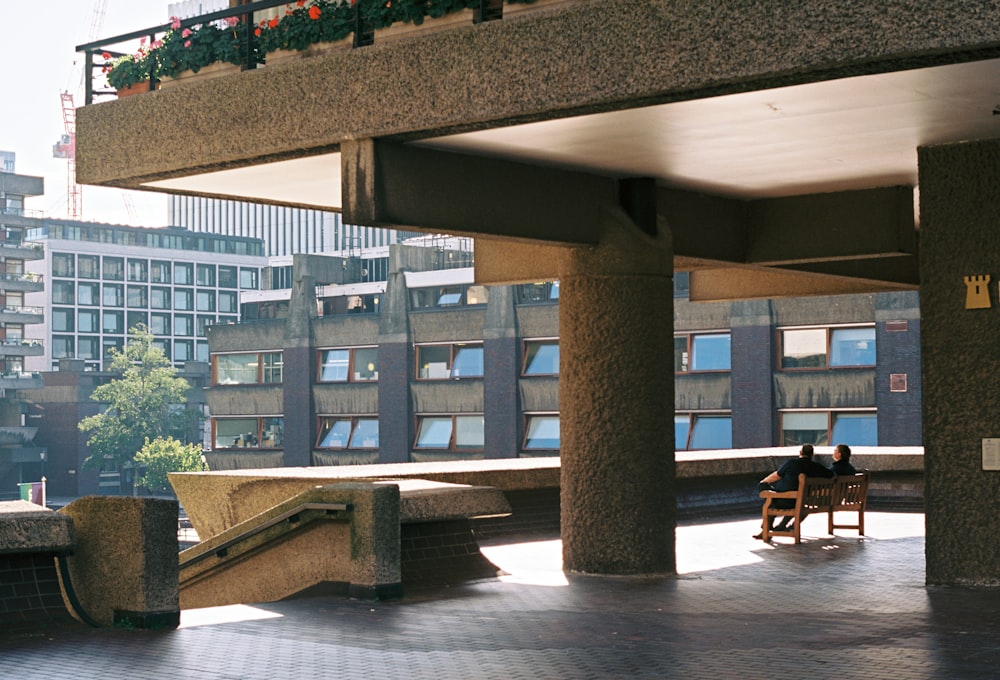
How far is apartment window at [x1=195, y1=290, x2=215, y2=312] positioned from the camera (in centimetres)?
15150

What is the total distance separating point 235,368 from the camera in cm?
8219

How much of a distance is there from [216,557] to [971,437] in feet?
24.0

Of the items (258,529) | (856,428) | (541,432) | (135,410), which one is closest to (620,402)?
(258,529)

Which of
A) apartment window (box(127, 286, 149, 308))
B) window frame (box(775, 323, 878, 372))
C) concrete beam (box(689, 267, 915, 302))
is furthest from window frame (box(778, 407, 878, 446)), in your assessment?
apartment window (box(127, 286, 149, 308))

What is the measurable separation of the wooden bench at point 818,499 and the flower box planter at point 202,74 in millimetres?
8619

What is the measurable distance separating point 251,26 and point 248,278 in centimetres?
14632

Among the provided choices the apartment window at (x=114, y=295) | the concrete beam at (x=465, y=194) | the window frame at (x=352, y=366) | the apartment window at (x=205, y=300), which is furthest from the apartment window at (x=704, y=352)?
the apartment window at (x=205, y=300)

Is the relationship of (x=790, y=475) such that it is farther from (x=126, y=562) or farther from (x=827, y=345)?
(x=827, y=345)

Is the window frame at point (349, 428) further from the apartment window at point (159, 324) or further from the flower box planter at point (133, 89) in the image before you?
the apartment window at point (159, 324)

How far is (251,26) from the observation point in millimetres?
14117

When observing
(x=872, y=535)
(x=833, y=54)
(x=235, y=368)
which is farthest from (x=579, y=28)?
(x=235, y=368)

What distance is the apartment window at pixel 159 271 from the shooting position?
147 metres

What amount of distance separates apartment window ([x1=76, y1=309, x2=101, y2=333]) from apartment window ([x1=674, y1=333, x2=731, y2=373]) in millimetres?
88376

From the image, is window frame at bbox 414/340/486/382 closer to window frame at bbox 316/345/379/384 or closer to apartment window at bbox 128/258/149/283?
window frame at bbox 316/345/379/384
